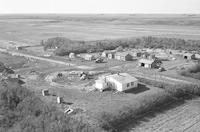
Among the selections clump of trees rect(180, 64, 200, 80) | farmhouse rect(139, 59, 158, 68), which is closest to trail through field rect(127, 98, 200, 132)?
clump of trees rect(180, 64, 200, 80)

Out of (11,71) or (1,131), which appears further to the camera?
(11,71)

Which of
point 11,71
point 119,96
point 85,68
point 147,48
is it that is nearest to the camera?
point 119,96

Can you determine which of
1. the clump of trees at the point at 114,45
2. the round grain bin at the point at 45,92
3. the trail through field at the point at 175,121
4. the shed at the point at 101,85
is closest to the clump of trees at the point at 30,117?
the round grain bin at the point at 45,92

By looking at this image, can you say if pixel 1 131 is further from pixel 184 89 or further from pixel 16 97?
pixel 184 89

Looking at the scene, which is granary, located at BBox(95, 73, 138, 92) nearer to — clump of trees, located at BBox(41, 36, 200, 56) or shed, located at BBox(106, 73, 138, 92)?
shed, located at BBox(106, 73, 138, 92)

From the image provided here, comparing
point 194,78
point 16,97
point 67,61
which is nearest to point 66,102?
point 16,97

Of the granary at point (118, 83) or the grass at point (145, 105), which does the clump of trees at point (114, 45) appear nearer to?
the granary at point (118, 83)

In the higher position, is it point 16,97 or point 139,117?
point 16,97
